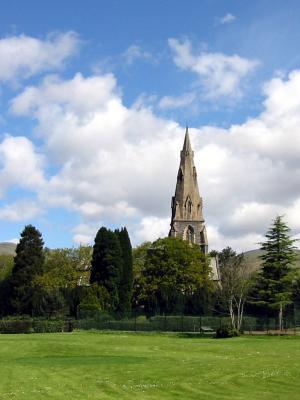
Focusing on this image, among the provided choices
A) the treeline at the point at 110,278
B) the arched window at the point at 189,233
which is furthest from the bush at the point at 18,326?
the arched window at the point at 189,233

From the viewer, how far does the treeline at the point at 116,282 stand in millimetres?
69625

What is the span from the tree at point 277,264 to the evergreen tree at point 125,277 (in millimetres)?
21048

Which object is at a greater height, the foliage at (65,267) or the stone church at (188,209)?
the stone church at (188,209)

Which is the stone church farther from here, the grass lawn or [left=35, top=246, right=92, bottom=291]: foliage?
the grass lawn

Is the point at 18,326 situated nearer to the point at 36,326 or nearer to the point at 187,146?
the point at 36,326

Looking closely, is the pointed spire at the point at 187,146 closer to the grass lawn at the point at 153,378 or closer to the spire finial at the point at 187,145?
the spire finial at the point at 187,145

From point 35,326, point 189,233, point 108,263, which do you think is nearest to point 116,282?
point 108,263

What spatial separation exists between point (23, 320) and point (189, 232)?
6021 cm

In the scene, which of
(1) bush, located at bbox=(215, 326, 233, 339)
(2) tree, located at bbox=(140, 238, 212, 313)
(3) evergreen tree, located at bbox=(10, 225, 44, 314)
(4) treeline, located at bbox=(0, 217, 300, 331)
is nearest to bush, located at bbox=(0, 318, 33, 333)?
(4) treeline, located at bbox=(0, 217, 300, 331)

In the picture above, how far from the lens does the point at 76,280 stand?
8006 cm

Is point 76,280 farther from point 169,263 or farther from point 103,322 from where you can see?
point 103,322

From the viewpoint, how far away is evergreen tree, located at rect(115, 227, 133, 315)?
7338 centimetres

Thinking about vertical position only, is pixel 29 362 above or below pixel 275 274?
below

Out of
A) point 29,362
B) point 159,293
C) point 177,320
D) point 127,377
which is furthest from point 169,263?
point 127,377
